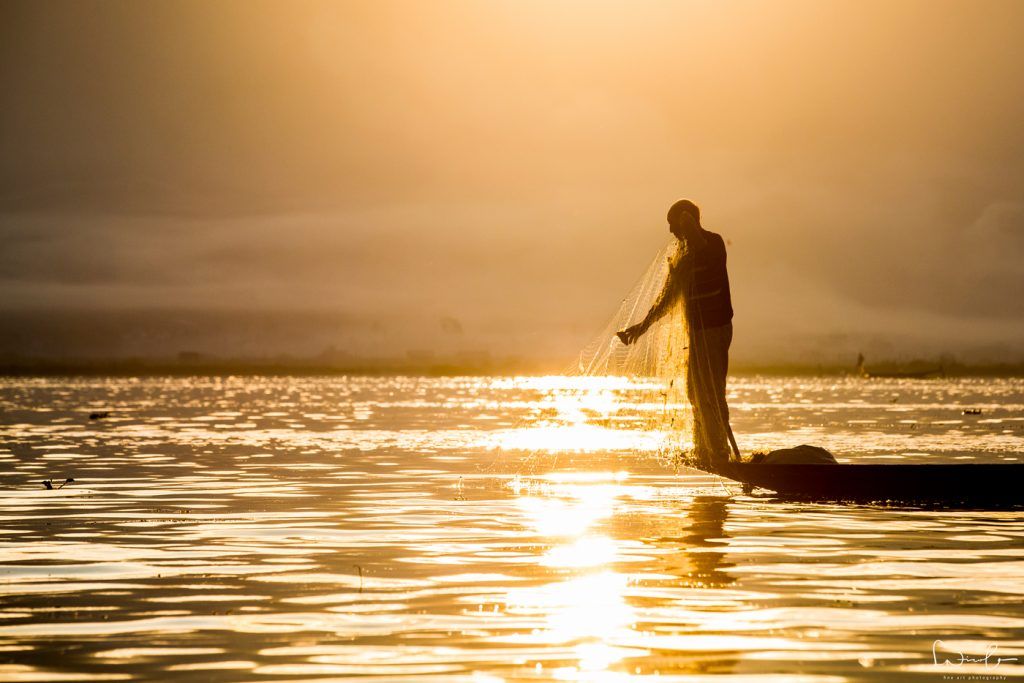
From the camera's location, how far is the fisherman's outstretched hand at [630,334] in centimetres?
2364

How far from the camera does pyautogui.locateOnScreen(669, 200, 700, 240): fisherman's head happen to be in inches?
904

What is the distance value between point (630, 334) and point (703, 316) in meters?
1.30

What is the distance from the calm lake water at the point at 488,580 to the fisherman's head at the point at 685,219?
10.4ft

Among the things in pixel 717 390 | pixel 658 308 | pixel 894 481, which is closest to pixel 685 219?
pixel 658 308

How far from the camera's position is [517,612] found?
12398 millimetres

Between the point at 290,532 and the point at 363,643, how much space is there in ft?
26.5

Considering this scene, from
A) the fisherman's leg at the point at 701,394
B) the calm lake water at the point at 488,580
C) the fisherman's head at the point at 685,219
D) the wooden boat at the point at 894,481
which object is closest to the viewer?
the calm lake water at the point at 488,580

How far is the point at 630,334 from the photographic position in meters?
23.7

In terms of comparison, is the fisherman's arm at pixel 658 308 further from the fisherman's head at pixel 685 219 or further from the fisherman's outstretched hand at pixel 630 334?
the fisherman's head at pixel 685 219

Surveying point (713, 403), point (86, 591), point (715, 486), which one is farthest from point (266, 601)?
point (715, 486)

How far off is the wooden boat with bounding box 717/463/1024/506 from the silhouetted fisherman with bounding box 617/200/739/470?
29.2 inches

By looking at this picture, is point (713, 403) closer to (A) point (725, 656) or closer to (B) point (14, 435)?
(A) point (725, 656)

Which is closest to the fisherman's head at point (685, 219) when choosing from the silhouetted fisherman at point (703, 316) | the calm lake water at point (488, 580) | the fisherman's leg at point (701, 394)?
the silhouetted fisherman at point (703, 316)

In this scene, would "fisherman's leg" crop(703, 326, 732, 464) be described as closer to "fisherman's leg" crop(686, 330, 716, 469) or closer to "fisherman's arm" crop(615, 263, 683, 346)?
"fisherman's leg" crop(686, 330, 716, 469)
